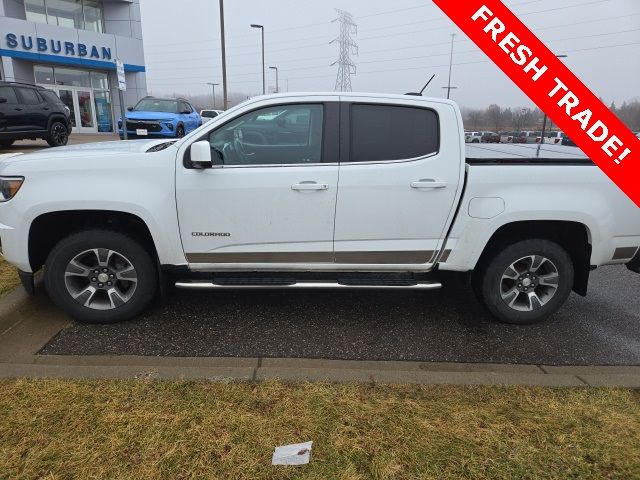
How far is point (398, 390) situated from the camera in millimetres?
2877

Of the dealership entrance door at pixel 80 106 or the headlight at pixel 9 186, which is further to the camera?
the dealership entrance door at pixel 80 106

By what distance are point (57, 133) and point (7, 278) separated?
11607mm

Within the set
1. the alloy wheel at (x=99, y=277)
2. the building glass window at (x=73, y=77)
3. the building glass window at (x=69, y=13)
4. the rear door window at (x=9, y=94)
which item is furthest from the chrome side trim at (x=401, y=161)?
the building glass window at (x=69, y=13)

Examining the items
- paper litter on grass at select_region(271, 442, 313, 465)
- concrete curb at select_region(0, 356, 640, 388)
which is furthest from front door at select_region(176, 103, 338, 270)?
paper litter on grass at select_region(271, 442, 313, 465)

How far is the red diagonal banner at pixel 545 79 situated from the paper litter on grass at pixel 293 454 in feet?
10.3

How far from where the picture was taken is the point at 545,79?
3.87 m

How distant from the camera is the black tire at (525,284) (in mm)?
3793

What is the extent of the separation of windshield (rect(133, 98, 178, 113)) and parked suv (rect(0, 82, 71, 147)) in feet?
9.19

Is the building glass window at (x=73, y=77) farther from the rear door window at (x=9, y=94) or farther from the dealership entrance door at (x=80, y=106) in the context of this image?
the rear door window at (x=9, y=94)

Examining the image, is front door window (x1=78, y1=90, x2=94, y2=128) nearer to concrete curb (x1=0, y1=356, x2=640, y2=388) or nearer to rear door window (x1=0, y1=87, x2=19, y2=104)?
rear door window (x1=0, y1=87, x2=19, y2=104)

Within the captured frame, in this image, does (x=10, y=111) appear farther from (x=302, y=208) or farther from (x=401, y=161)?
(x=401, y=161)

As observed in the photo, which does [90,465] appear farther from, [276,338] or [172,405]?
[276,338]

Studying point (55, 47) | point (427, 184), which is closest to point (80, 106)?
point (55, 47)

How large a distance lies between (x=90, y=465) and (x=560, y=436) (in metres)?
2.34
